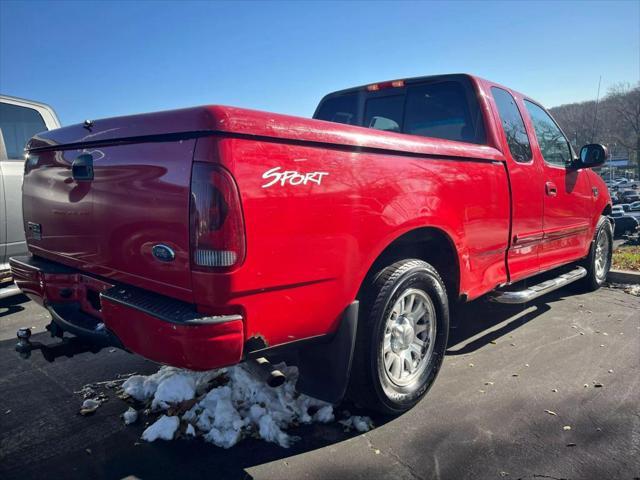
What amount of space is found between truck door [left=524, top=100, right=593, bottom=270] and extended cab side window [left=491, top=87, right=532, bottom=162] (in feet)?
0.61

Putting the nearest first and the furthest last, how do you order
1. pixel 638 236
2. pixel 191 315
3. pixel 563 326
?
pixel 191 315, pixel 563 326, pixel 638 236

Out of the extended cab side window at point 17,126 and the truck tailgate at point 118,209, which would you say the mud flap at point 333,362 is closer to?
the truck tailgate at point 118,209

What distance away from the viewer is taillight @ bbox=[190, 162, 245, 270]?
192 cm

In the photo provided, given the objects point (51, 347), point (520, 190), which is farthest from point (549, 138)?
point (51, 347)

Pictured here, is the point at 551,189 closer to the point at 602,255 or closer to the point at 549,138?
the point at 549,138

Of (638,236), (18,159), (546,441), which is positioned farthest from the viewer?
(638,236)

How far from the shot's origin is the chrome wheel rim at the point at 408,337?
2.88 meters

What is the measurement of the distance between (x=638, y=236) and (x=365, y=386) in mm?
9324

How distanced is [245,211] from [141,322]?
69 centimetres

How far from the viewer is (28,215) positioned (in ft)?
10.4

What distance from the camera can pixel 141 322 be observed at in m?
2.11

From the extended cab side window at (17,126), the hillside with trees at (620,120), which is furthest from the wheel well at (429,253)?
the hillside with trees at (620,120)

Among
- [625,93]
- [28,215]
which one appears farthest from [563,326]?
[625,93]

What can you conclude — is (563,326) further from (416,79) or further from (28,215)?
(28,215)
